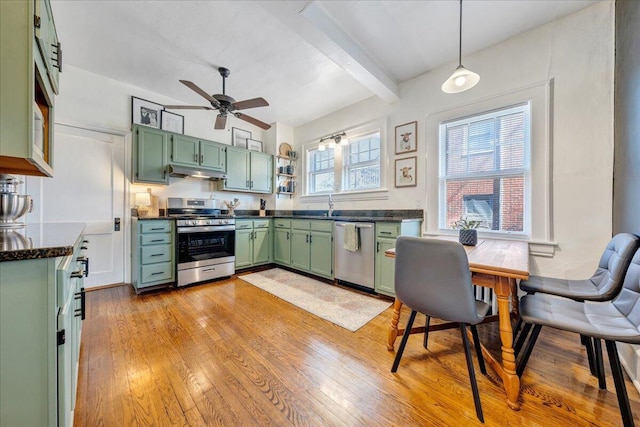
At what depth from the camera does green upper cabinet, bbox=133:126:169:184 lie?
10.5 ft

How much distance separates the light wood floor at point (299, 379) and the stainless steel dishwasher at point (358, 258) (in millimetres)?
755

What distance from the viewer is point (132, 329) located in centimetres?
210

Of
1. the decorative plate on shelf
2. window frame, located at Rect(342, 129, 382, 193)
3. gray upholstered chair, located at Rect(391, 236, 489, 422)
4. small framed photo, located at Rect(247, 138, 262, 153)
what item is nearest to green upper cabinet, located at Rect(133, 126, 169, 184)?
small framed photo, located at Rect(247, 138, 262, 153)

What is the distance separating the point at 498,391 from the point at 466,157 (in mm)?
2310

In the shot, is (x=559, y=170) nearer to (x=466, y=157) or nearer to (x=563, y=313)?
(x=466, y=157)

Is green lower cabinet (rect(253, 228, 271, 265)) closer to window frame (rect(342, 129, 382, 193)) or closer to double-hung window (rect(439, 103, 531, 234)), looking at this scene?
window frame (rect(342, 129, 382, 193))

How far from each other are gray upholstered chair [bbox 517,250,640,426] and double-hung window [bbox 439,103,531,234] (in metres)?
1.13

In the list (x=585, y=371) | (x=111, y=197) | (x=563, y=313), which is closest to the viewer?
(x=563, y=313)

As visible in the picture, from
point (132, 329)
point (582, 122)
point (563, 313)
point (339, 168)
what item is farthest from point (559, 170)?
point (132, 329)

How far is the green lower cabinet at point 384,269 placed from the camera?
2783 mm

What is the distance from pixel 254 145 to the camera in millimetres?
4773

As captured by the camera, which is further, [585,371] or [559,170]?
[559,170]

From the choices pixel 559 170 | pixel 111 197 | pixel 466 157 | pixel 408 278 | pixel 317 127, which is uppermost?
pixel 317 127

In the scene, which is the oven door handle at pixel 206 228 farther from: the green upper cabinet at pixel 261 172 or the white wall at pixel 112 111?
the green upper cabinet at pixel 261 172
